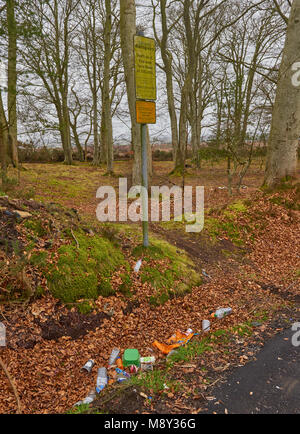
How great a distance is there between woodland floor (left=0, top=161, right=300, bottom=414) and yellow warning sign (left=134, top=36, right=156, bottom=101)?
8.06 ft

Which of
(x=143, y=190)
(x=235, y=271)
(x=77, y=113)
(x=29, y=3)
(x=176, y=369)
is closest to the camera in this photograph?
(x=176, y=369)

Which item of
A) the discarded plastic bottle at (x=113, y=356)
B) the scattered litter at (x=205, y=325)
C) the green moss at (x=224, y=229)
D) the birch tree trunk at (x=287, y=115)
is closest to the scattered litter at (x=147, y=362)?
the discarded plastic bottle at (x=113, y=356)

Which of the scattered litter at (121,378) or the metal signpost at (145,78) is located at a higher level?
the metal signpost at (145,78)

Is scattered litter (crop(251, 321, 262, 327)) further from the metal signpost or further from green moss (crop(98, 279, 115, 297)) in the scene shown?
the metal signpost

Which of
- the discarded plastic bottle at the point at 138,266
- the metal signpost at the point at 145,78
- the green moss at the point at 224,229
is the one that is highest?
the metal signpost at the point at 145,78

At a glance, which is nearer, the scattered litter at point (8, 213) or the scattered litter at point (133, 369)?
the scattered litter at point (133, 369)

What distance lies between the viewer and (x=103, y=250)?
4.34 metres

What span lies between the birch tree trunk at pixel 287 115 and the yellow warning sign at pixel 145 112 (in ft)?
17.2

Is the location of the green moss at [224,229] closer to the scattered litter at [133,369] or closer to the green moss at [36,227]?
the green moss at [36,227]

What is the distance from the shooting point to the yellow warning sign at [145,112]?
12.7 feet

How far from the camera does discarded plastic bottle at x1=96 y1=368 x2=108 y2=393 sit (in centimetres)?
255
